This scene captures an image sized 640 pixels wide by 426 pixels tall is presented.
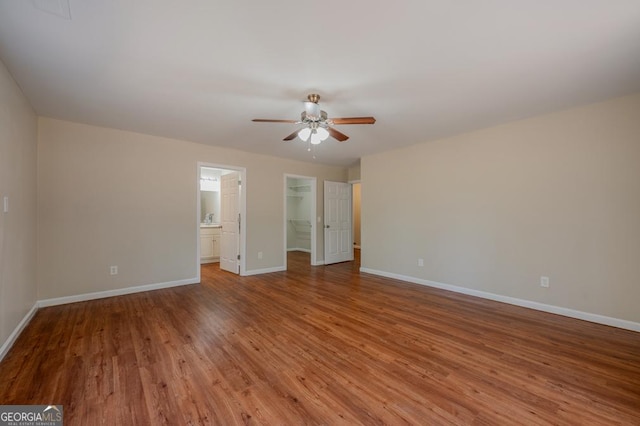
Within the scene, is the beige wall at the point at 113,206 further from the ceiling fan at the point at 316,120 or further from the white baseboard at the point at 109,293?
the ceiling fan at the point at 316,120

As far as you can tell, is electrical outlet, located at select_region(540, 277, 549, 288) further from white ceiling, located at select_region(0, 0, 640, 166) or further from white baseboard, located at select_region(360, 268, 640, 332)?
white ceiling, located at select_region(0, 0, 640, 166)

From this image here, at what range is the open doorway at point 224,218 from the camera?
5.27 metres

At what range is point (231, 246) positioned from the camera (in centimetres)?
560

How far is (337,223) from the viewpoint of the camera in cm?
673

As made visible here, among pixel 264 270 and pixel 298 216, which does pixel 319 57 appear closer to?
pixel 264 270

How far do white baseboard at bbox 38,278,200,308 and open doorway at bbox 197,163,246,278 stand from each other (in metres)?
0.39

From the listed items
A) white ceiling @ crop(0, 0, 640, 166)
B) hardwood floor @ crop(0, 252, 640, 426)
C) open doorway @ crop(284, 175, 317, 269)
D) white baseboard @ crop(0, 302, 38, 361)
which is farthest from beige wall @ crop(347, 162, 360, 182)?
white baseboard @ crop(0, 302, 38, 361)

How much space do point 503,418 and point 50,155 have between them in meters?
5.54

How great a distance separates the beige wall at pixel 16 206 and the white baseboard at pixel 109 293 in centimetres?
25

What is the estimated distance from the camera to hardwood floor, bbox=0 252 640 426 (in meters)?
1.69

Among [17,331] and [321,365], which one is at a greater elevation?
[17,331]

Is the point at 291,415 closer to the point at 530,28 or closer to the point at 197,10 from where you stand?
the point at 197,10

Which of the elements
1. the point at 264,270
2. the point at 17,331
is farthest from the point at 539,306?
the point at 17,331

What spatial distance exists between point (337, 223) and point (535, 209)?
13.2ft
